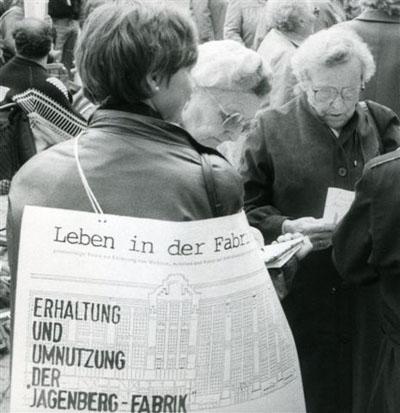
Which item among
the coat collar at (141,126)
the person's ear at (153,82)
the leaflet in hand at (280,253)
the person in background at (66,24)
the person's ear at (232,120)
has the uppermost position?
the person's ear at (153,82)

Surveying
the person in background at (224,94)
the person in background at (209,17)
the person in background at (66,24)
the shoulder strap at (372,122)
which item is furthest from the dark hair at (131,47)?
the person in background at (66,24)

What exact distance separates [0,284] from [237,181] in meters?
1.87

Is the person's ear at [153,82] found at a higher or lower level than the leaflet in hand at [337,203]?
higher

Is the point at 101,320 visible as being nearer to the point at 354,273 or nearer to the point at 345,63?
the point at 354,273

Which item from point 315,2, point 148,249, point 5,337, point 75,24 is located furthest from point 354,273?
point 75,24

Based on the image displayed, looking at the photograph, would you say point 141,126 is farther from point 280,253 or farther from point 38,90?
point 38,90

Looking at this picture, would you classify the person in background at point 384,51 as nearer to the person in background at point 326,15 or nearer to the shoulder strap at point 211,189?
the person in background at point 326,15

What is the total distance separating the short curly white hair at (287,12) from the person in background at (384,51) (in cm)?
60

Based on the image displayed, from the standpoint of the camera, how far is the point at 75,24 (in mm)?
9445

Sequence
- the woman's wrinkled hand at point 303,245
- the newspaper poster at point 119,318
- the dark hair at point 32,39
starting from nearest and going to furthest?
the newspaper poster at point 119,318 → the woman's wrinkled hand at point 303,245 → the dark hair at point 32,39

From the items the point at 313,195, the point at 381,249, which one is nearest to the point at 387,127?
the point at 313,195

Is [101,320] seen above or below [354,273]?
above

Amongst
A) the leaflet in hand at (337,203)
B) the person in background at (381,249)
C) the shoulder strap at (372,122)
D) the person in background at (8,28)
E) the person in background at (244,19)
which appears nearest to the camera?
the person in background at (381,249)

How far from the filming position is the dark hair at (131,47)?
2.19 m
